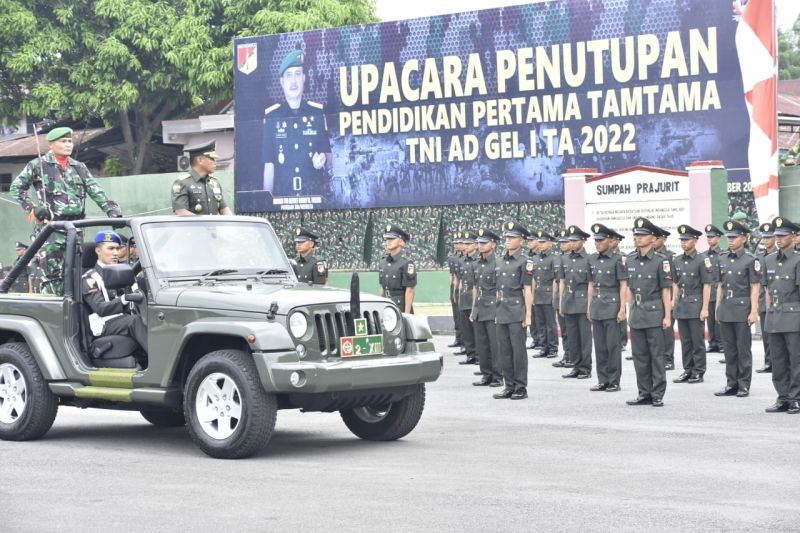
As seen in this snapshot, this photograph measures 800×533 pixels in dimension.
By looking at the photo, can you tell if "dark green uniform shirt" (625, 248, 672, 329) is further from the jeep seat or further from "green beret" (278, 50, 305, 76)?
"green beret" (278, 50, 305, 76)

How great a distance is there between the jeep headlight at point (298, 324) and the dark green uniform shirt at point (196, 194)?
9.87ft

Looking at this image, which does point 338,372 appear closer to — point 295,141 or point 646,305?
point 646,305

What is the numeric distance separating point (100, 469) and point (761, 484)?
14.8 feet

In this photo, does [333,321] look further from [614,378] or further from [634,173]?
[634,173]

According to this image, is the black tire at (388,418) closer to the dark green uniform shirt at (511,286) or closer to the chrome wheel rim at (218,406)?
the chrome wheel rim at (218,406)

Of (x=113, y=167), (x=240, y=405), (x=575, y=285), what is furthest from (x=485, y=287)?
(x=113, y=167)

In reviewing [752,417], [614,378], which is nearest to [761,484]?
[752,417]

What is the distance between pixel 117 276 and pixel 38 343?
1.29 meters

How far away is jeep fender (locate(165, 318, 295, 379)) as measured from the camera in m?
9.71

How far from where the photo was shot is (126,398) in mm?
10508

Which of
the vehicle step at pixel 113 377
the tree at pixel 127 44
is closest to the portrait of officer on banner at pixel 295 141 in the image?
the tree at pixel 127 44

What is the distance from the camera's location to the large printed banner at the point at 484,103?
84.2ft

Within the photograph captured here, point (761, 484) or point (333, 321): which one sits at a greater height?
point (333, 321)

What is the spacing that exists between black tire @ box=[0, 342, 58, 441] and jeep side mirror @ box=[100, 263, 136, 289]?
127 cm
